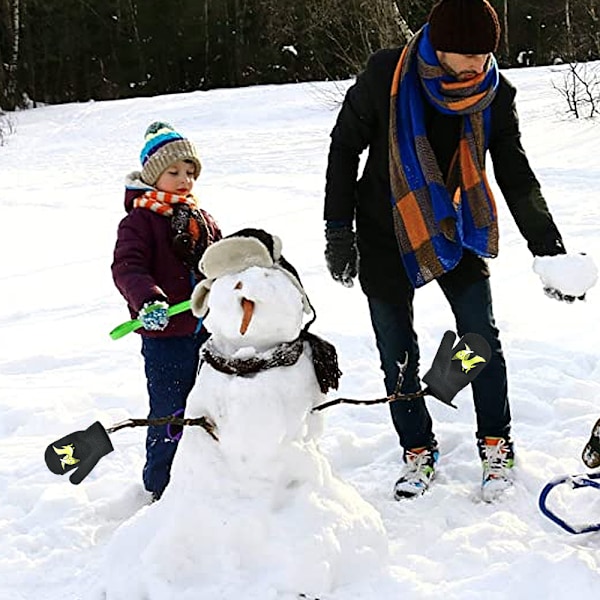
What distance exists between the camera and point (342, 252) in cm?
273

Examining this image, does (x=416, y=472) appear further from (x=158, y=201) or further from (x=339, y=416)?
(x=158, y=201)

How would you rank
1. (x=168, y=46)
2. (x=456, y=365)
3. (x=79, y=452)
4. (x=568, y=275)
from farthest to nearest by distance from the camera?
(x=168, y=46), (x=568, y=275), (x=456, y=365), (x=79, y=452)

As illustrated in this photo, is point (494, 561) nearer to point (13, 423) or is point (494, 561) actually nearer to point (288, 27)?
point (13, 423)

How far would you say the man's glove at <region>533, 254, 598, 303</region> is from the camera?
2.55m

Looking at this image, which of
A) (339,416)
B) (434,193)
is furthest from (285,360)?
(339,416)

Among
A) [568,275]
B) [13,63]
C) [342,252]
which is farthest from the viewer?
[13,63]

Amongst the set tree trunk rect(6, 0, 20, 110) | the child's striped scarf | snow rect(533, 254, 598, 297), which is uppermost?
the child's striped scarf

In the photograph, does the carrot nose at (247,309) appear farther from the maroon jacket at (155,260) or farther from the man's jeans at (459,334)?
the man's jeans at (459,334)

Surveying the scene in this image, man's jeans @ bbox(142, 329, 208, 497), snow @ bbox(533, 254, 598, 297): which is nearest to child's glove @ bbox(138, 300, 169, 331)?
man's jeans @ bbox(142, 329, 208, 497)

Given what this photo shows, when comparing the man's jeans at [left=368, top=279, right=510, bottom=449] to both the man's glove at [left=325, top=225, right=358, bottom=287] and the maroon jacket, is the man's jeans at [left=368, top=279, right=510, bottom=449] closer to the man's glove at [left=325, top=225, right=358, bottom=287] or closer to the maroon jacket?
the man's glove at [left=325, top=225, right=358, bottom=287]

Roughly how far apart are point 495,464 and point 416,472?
0.26 meters

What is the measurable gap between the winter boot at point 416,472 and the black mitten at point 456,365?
681 mm

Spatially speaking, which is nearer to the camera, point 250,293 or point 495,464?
point 250,293

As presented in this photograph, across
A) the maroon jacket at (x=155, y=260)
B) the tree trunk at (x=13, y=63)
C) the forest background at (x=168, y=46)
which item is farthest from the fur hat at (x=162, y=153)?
the tree trunk at (x=13, y=63)
